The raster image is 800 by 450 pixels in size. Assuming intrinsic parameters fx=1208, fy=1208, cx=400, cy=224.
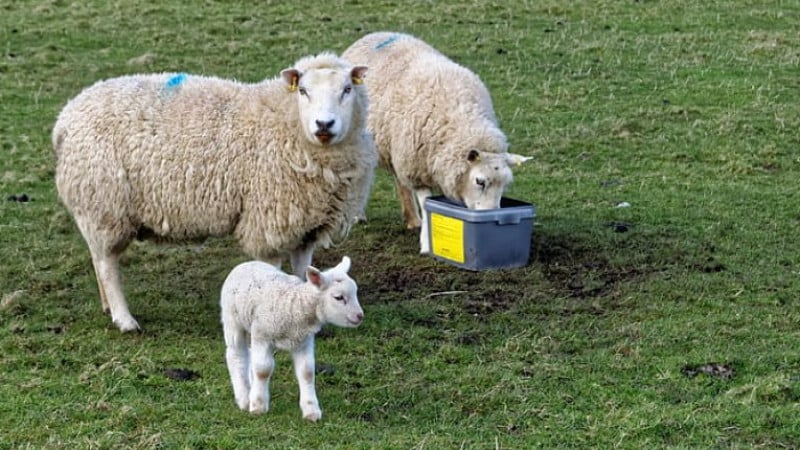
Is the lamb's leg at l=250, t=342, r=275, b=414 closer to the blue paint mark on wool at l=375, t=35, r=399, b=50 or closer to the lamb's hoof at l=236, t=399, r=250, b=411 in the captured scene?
the lamb's hoof at l=236, t=399, r=250, b=411

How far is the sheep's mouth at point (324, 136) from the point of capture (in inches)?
271

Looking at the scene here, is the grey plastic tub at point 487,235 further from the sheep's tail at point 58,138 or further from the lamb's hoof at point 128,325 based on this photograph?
the sheep's tail at point 58,138

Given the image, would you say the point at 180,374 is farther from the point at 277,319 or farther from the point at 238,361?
the point at 277,319

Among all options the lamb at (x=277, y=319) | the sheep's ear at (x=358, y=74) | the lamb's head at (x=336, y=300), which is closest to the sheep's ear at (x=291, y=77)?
the sheep's ear at (x=358, y=74)

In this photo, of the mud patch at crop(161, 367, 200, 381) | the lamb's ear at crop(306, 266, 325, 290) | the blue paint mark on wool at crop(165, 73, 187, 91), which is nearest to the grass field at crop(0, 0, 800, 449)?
the mud patch at crop(161, 367, 200, 381)

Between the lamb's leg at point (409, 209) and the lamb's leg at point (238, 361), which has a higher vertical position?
the lamb's leg at point (238, 361)

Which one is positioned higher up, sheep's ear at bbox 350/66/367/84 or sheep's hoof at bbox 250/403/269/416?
sheep's ear at bbox 350/66/367/84

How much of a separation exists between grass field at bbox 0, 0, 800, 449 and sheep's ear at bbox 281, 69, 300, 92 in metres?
1.47

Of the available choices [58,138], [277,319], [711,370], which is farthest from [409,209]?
[277,319]

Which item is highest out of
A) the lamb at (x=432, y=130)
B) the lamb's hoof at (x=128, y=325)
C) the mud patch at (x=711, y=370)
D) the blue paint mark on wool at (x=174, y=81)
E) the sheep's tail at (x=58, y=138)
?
the blue paint mark on wool at (x=174, y=81)

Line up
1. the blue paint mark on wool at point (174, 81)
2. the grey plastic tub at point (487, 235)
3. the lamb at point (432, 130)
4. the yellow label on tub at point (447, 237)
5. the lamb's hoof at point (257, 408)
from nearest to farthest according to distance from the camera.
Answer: the lamb's hoof at point (257, 408)
the blue paint mark on wool at point (174, 81)
the grey plastic tub at point (487, 235)
the yellow label on tub at point (447, 237)
the lamb at point (432, 130)

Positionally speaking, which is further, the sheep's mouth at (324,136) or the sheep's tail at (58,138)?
the sheep's tail at (58,138)

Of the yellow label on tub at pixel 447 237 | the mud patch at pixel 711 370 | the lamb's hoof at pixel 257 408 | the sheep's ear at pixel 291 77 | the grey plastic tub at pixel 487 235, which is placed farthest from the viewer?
the yellow label on tub at pixel 447 237

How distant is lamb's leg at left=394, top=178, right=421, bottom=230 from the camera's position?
9539 mm
